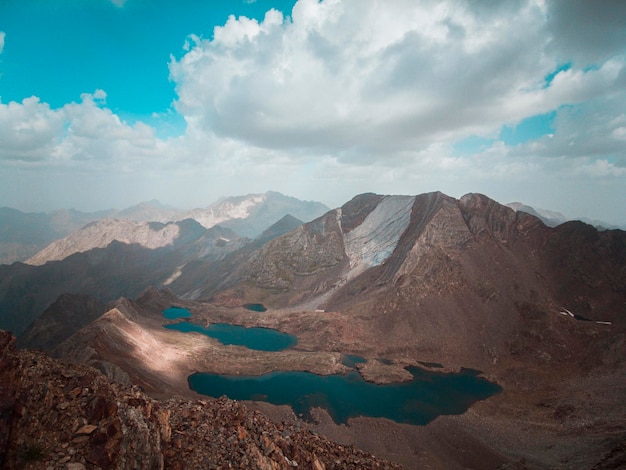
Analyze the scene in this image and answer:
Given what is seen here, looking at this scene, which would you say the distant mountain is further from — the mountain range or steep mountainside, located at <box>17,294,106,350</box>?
steep mountainside, located at <box>17,294,106,350</box>

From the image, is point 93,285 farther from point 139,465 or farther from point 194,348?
point 139,465

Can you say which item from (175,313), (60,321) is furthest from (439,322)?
(60,321)

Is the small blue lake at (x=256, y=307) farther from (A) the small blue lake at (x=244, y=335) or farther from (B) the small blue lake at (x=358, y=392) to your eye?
(B) the small blue lake at (x=358, y=392)

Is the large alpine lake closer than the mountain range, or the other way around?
the mountain range

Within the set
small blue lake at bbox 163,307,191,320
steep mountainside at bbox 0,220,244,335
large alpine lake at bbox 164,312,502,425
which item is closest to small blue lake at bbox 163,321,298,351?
small blue lake at bbox 163,307,191,320

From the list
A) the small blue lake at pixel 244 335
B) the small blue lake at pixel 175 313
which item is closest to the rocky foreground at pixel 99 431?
the small blue lake at pixel 244 335

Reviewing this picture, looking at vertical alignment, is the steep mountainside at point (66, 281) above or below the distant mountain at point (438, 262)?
below
